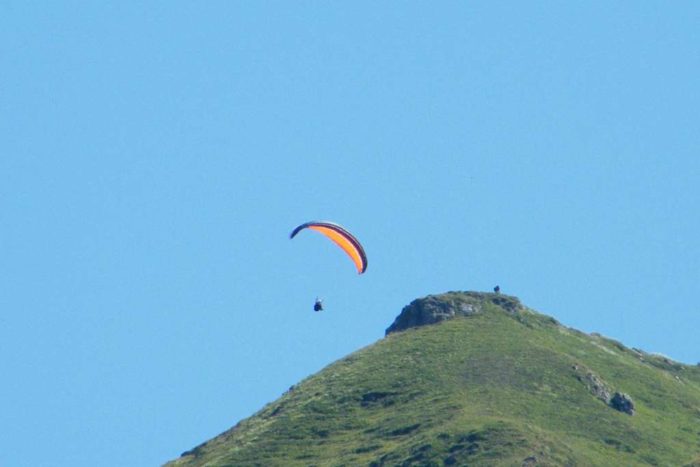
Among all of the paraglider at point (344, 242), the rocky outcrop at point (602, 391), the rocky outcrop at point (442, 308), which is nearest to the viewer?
the paraglider at point (344, 242)

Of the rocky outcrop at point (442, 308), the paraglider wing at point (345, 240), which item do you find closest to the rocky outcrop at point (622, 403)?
the rocky outcrop at point (442, 308)

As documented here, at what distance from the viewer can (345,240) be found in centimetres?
10956

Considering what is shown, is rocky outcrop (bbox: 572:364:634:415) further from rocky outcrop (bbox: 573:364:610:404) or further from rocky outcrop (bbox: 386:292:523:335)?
rocky outcrop (bbox: 386:292:523:335)

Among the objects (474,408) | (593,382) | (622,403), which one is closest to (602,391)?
(593,382)

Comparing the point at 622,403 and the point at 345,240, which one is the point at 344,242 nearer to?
Result: the point at 345,240

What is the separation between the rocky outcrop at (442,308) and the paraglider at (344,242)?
3770cm

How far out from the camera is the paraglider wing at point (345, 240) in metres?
108

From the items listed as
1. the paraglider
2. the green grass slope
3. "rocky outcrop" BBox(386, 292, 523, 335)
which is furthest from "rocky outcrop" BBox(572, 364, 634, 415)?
the paraglider

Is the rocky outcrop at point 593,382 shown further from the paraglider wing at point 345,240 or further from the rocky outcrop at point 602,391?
the paraglider wing at point 345,240

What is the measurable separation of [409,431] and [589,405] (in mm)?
14377

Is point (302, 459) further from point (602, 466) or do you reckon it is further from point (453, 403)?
point (602, 466)

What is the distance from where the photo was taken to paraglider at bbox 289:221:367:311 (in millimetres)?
108425

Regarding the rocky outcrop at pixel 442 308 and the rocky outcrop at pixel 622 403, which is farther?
the rocky outcrop at pixel 442 308

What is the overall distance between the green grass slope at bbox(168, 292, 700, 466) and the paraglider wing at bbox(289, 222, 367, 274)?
1340 cm
